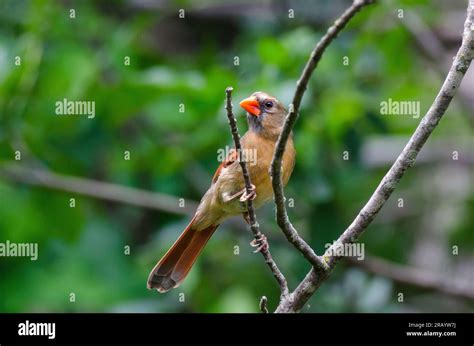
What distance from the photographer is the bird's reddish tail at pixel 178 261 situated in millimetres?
4836

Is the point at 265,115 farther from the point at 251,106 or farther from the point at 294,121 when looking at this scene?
the point at 294,121

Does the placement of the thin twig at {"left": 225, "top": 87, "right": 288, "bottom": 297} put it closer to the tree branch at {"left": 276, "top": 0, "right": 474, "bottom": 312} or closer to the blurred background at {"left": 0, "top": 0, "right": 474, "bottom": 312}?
the tree branch at {"left": 276, "top": 0, "right": 474, "bottom": 312}

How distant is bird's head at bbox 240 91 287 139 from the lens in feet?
16.3

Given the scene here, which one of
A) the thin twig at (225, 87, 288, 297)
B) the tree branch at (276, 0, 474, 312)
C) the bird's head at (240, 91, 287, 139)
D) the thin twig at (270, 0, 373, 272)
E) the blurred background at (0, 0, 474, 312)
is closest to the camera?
the thin twig at (270, 0, 373, 272)

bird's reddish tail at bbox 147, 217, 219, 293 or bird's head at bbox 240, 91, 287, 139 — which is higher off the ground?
bird's head at bbox 240, 91, 287, 139

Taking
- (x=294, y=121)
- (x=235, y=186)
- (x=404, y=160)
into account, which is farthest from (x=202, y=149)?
(x=294, y=121)

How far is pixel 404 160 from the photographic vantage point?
11.4 ft

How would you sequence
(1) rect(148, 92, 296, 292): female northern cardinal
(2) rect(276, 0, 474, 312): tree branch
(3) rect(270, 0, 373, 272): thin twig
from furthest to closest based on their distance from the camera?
1. (1) rect(148, 92, 296, 292): female northern cardinal
2. (2) rect(276, 0, 474, 312): tree branch
3. (3) rect(270, 0, 373, 272): thin twig

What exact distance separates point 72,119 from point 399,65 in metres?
2.40

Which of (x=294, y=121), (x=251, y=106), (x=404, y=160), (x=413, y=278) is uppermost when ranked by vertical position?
(x=251, y=106)

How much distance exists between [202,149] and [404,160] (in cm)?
315

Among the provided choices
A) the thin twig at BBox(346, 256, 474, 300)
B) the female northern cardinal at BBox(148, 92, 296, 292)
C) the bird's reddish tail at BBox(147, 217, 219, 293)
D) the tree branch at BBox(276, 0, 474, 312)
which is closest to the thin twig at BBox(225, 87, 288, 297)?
the tree branch at BBox(276, 0, 474, 312)

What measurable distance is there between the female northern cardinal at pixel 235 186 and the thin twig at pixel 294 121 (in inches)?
42.4
